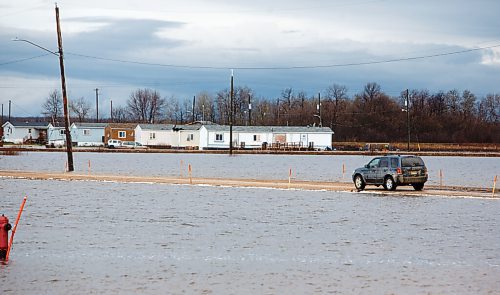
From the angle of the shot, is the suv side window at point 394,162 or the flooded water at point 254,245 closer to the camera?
the flooded water at point 254,245

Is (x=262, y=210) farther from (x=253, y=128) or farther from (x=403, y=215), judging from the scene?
(x=253, y=128)

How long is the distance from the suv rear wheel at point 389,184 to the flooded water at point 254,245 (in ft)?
5.89

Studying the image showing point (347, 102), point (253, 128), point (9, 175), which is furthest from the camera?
point (347, 102)

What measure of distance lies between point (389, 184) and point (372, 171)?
1.35 meters

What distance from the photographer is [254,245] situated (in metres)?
23.8

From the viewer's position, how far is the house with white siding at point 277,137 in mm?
134125

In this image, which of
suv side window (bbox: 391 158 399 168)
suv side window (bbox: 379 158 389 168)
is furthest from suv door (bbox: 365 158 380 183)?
suv side window (bbox: 391 158 399 168)

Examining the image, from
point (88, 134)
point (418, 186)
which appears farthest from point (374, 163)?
point (88, 134)

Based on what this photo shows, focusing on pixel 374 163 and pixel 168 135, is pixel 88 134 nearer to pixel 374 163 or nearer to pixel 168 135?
pixel 168 135

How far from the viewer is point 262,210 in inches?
A: 1378

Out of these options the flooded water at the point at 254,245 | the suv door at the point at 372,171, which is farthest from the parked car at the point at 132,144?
the suv door at the point at 372,171

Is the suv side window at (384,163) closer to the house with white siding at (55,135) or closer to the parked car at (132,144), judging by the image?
the parked car at (132,144)

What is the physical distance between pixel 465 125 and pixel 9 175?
135 meters

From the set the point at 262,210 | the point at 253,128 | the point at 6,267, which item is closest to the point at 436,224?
the point at 262,210
